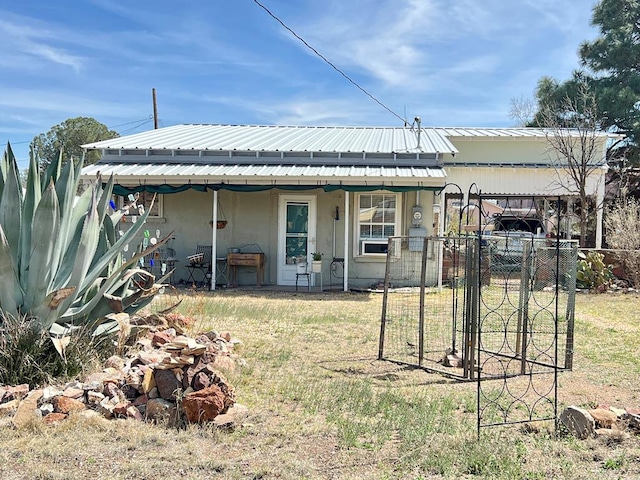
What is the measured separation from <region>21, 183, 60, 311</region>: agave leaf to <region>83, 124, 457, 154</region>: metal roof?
9.44 metres

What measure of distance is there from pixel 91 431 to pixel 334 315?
5898 millimetres

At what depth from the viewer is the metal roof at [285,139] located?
1435cm

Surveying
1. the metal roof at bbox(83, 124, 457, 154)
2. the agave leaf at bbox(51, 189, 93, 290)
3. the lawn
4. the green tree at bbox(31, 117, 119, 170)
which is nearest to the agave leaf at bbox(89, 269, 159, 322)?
the agave leaf at bbox(51, 189, 93, 290)

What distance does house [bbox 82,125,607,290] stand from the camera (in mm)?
12742

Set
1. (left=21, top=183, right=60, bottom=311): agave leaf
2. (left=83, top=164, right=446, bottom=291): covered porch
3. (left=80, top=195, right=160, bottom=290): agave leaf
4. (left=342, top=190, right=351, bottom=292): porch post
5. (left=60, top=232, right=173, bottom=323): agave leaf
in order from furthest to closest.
Answer: 1. (left=83, top=164, right=446, bottom=291): covered porch
2. (left=342, top=190, right=351, bottom=292): porch post
3. (left=80, top=195, right=160, bottom=290): agave leaf
4. (left=60, top=232, right=173, bottom=323): agave leaf
5. (left=21, top=183, right=60, bottom=311): agave leaf

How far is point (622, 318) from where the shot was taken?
9922 millimetres

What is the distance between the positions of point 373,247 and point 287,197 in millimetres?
2534

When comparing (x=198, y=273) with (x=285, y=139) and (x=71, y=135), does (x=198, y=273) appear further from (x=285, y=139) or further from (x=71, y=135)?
(x=71, y=135)

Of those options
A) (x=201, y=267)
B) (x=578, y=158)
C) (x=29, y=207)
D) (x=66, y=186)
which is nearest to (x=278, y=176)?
(x=201, y=267)

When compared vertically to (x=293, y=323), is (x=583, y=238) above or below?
above

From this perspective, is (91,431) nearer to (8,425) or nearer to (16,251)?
(8,425)

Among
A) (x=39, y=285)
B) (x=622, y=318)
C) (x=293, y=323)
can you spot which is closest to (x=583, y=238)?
(x=622, y=318)

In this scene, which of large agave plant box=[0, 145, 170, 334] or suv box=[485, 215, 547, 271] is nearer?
large agave plant box=[0, 145, 170, 334]

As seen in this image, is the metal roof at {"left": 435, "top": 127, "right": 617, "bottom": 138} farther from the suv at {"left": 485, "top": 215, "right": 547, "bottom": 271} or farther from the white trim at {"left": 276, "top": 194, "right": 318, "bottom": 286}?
the suv at {"left": 485, "top": 215, "right": 547, "bottom": 271}
